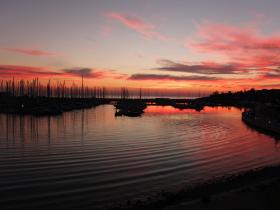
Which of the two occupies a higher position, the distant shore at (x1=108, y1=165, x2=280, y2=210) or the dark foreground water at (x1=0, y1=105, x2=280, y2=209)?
the distant shore at (x1=108, y1=165, x2=280, y2=210)

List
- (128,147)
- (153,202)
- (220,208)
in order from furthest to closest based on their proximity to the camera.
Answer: (128,147) < (153,202) < (220,208)

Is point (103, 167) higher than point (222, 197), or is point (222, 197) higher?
point (222, 197)

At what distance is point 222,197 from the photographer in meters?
14.0

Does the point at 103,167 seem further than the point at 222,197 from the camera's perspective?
Yes

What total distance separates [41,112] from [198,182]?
7037 centimetres

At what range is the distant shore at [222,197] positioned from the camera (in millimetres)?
12906

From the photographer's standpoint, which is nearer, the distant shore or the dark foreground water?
the distant shore

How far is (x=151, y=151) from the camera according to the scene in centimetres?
2902

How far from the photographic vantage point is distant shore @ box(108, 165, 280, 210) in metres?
12.9

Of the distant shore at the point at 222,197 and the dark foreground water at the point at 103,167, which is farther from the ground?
the distant shore at the point at 222,197

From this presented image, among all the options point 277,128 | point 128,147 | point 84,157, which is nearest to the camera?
point 84,157

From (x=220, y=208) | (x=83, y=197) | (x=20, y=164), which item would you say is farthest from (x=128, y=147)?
(x=220, y=208)

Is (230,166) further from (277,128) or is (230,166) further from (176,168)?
(277,128)

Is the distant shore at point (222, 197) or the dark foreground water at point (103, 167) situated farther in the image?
the dark foreground water at point (103, 167)
